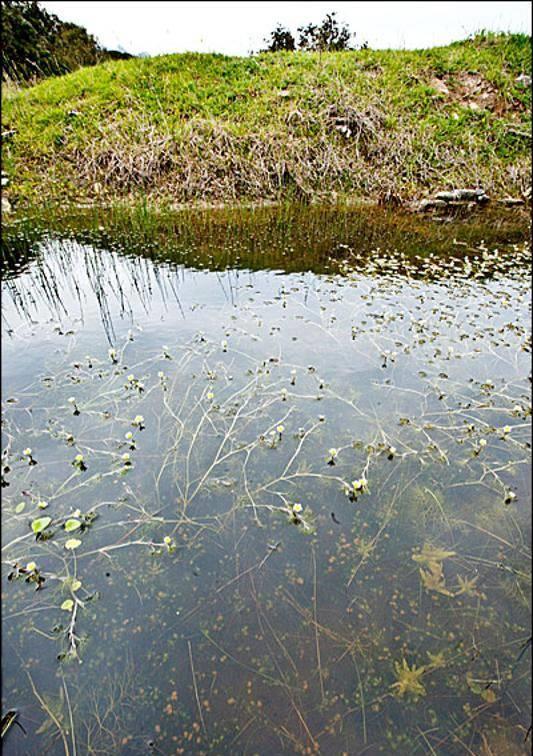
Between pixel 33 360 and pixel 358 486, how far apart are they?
372cm

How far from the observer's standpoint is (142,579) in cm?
251

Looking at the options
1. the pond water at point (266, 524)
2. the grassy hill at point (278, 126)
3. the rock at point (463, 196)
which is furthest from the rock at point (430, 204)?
the pond water at point (266, 524)

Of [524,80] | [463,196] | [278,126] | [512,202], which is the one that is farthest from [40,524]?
[524,80]

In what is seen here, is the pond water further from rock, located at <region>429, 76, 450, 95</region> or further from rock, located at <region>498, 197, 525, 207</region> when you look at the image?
rock, located at <region>429, 76, 450, 95</region>

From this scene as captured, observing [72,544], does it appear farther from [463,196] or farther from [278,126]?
[278,126]

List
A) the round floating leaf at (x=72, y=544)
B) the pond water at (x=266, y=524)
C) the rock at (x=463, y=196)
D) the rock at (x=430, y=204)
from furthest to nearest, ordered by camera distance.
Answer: the rock at (x=463, y=196) → the rock at (x=430, y=204) → the round floating leaf at (x=72, y=544) → the pond water at (x=266, y=524)

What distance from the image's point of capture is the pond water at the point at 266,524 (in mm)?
1951

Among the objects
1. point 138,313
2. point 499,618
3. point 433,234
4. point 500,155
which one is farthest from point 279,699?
point 500,155

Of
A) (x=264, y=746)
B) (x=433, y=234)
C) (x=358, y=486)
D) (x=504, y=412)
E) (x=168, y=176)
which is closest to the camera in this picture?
(x=264, y=746)

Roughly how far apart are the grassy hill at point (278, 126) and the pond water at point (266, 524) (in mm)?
7970

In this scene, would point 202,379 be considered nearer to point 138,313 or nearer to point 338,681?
point 138,313

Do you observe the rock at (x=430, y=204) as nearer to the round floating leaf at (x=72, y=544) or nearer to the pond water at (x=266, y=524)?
the pond water at (x=266, y=524)

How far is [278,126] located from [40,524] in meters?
14.1

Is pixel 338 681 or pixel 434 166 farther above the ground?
pixel 434 166
